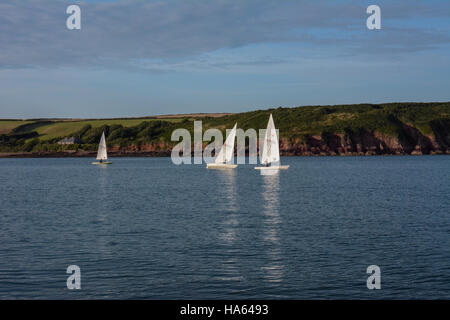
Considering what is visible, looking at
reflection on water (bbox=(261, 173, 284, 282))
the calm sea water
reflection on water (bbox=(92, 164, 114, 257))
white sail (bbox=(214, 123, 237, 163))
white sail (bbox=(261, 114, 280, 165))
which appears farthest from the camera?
white sail (bbox=(214, 123, 237, 163))

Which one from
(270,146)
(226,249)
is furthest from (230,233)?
(270,146)

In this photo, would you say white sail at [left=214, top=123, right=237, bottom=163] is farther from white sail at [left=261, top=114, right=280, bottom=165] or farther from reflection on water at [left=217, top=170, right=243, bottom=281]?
reflection on water at [left=217, top=170, right=243, bottom=281]

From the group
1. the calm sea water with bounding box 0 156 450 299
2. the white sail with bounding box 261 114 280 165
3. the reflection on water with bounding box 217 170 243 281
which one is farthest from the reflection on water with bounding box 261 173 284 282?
the white sail with bounding box 261 114 280 165

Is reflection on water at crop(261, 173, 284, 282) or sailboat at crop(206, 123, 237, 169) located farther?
sailboat at crop(206, 123, 237, 169)

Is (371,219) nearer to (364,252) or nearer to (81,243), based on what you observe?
A: (364,252)

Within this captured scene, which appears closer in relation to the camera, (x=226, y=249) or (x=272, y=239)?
(x=226, y=249)

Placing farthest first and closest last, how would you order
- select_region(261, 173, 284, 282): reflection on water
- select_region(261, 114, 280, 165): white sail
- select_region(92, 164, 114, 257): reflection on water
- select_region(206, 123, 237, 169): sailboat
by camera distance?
select_region(206, 123, 237, 169): sailboat
select_region(261, 114, 280, 165): white sail
select_region(92, 164, 114, 257): reflection on water
select_region(261, 173, 284, 282): reflection on water

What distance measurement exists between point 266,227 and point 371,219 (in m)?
9.22

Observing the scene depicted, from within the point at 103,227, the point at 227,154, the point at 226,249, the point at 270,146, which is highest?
the point at 270,146

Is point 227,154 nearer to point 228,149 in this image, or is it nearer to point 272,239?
point 228,149

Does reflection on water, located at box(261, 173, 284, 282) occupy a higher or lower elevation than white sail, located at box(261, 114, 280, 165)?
lower

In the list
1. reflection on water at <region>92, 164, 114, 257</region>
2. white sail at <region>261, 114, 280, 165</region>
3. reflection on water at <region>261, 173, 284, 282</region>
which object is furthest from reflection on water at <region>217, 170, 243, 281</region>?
white sail at <region>261, 114, 280, 165</region>

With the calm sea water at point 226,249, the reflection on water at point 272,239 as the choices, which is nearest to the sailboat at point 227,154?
the reflection on water at point 272,239

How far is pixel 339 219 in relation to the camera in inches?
1644
